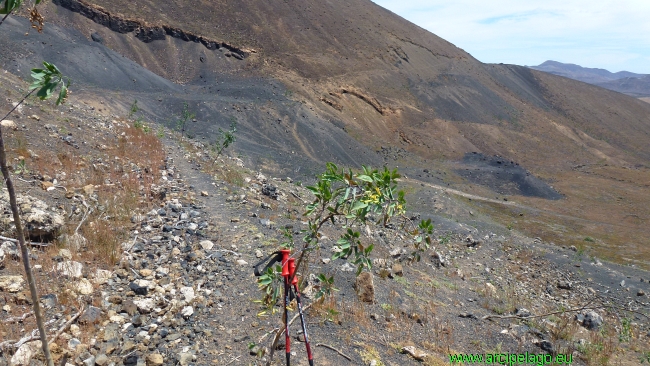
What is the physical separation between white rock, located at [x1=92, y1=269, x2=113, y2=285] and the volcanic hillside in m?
13.5

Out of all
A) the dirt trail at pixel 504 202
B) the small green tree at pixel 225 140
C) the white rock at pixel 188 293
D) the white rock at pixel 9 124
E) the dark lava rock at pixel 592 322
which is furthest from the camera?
the dirt trail at pixel 504 202

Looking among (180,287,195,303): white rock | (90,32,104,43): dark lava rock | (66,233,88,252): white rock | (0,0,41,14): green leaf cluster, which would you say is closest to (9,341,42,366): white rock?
(180,287,195,303): white rock

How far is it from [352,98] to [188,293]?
28.7 metres

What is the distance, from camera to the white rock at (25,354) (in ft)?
9.82

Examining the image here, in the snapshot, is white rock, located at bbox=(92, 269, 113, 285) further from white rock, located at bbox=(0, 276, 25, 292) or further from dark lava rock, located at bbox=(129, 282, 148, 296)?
white rock, located at bbox=(0, 276, 25, 292)

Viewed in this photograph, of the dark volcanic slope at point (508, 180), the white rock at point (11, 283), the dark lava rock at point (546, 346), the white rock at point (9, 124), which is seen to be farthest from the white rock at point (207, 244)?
the dark volcanic slope at point (508, 180)

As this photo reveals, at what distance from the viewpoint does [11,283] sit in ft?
12.5

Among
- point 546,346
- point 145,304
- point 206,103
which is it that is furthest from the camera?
point 206,103

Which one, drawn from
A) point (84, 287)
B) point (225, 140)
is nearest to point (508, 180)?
point (225, 140)

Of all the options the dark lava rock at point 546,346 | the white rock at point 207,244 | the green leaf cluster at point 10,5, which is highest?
the green leaf cluster at point 10,5

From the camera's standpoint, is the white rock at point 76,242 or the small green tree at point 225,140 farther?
the small green tree at point 225,140

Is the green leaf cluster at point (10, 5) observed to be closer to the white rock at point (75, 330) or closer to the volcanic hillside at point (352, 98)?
the white rock at point (75, 330)

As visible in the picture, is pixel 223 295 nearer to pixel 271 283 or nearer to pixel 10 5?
pixel 271 283

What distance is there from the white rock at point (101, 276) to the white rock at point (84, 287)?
0.32 feet
